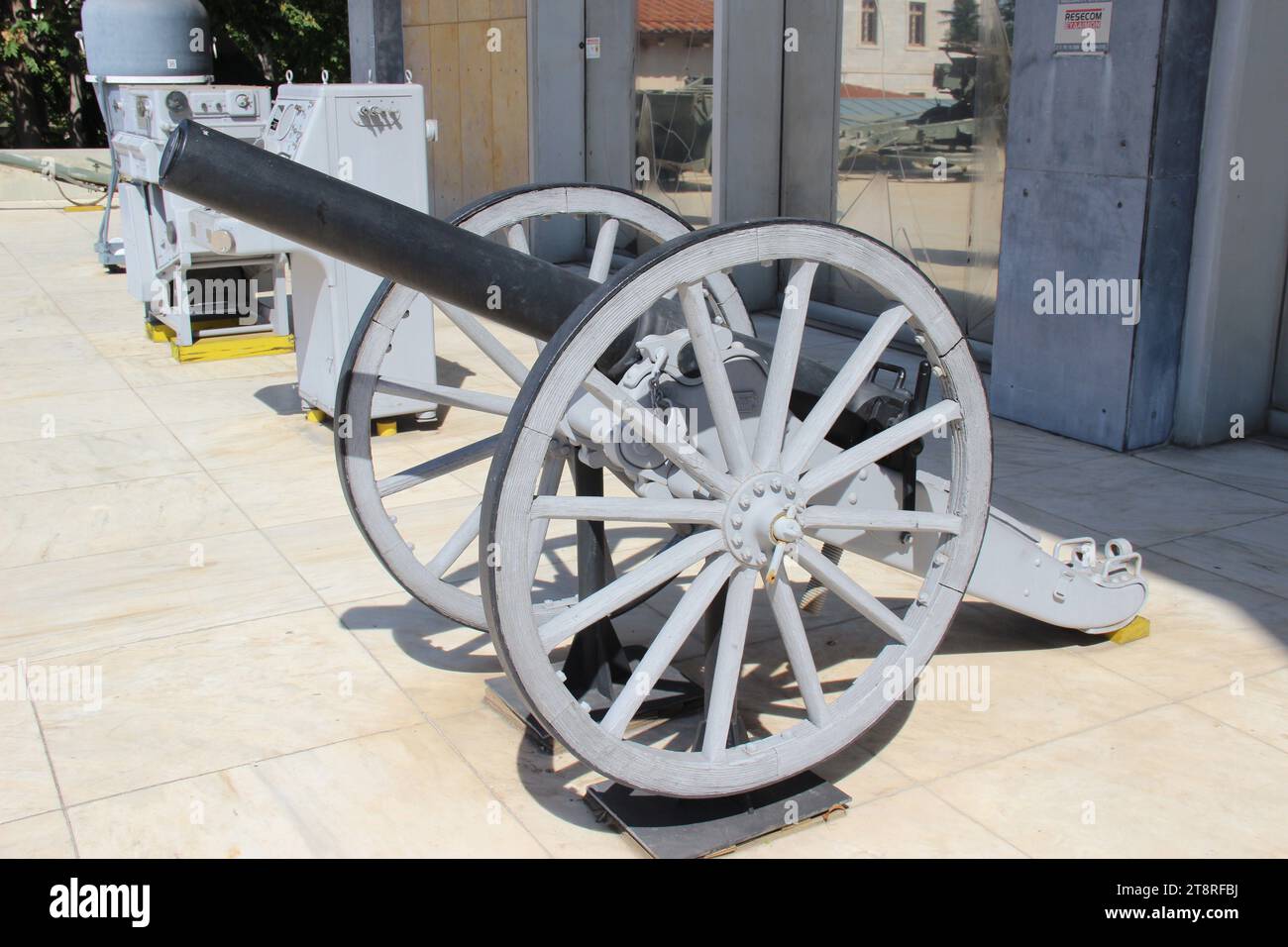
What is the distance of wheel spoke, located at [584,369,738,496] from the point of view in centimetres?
298

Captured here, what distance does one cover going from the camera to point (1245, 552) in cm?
507

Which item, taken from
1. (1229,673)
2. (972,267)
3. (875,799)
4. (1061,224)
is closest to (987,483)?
(875,799)

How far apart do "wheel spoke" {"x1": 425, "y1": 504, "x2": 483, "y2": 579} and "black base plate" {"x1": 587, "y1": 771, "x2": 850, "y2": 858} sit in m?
0.84

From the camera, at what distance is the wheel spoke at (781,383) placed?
10.0 feet

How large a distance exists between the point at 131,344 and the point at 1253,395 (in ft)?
21.3

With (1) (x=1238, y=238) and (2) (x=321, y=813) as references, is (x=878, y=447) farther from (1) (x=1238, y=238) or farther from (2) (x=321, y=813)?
(1) (x=1238, y=238)

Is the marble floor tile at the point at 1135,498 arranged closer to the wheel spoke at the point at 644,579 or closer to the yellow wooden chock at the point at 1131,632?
the yellow wooden chock at the point at 1131,632

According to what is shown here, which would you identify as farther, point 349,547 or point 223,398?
point 223,398

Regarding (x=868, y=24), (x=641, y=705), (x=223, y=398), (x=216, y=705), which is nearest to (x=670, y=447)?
(x=641, y=705)

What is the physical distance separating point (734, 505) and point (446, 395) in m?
1.16

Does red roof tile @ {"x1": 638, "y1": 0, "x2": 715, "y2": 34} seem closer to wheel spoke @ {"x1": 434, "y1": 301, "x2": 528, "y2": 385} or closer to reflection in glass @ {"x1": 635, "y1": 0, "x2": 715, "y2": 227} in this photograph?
reflection in glass @ {"x1": 635, "y1": 0, "x2": 715, "y2": 227}

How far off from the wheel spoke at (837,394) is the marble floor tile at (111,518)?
2967 mm

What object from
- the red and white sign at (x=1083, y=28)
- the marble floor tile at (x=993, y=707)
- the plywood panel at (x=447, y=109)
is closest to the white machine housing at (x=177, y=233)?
the plywood panel at (x=447, y=109)

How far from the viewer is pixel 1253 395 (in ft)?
21.2
